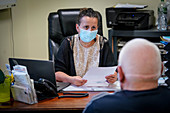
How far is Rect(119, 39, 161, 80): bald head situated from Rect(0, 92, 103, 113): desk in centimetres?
51

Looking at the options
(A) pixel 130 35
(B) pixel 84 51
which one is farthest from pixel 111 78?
(A) pixel 130 35

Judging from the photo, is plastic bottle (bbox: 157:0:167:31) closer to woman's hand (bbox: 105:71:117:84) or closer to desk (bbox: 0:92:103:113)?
woman's hand (bbox: 105:71:117:84)

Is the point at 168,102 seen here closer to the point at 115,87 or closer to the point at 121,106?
the point at 121,106

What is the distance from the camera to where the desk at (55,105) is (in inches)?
55.9

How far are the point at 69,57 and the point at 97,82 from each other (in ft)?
1.43

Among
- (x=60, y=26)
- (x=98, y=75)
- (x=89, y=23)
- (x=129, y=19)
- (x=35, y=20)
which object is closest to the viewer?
(x=98, y=75)

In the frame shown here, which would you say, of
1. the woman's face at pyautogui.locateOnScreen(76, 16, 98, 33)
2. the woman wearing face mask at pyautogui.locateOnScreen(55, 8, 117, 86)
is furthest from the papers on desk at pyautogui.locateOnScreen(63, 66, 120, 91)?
the woman's face at pyautogui.locateOnScreen(76, 16, 98, 33)

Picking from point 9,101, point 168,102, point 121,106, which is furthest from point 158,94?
point 9,101

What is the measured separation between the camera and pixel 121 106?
0.98 meters

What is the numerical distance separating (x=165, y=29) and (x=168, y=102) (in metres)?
1.69

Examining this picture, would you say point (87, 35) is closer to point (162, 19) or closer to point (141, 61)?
point (162, 19)

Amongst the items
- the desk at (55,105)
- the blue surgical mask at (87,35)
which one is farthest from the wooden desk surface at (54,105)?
the blue surgical mask at (87,35)

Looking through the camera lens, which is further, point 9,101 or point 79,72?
point 79,72

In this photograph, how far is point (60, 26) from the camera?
240 centimetres
